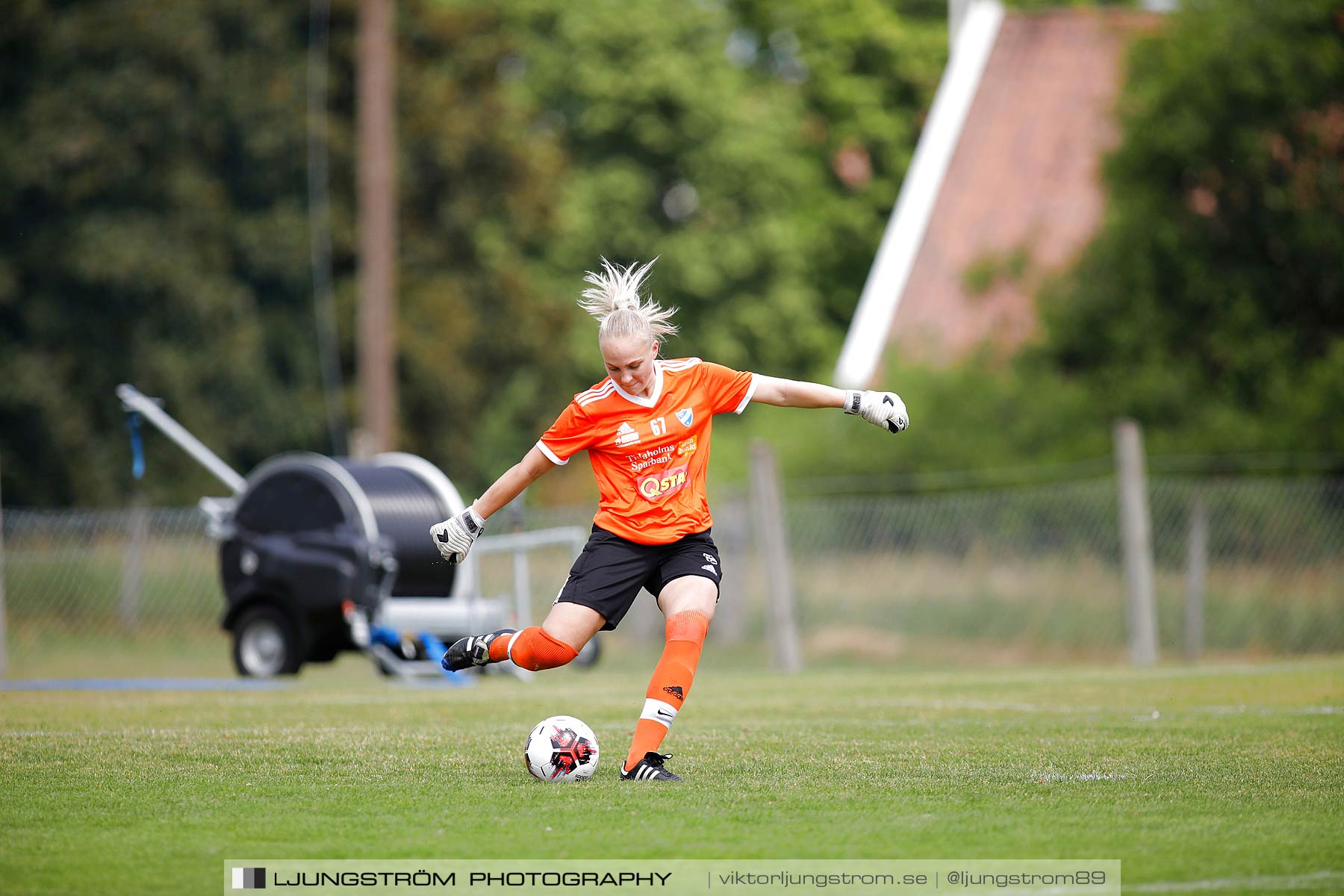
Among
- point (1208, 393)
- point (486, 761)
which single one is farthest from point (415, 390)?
point (486, 761)

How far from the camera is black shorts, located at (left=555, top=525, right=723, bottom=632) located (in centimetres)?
708

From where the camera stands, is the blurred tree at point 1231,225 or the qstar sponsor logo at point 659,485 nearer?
the qstar sponsor logo at point 659,485

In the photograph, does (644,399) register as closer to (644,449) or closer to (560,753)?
(644,449)

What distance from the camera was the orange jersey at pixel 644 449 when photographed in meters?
7.09

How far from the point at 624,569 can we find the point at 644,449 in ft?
1.76

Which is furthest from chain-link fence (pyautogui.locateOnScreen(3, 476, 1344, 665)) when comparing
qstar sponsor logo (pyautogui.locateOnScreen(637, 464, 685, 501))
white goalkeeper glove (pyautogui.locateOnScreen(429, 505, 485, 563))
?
qstar sponsor logo (pyautogui.locateOnScreen(637, 464, 685, 501))

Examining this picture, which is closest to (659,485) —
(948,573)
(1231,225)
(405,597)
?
(405,597)

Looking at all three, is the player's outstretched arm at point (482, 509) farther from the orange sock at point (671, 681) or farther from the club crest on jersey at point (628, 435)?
the orange sock at point (671, 681)

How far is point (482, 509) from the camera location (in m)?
7.23

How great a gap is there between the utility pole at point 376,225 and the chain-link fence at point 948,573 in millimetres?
6489

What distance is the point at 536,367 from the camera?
35344mm

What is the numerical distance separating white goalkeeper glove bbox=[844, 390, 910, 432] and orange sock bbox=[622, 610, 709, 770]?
1219mm

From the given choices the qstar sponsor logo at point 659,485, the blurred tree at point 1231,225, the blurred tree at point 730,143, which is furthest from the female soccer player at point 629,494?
the blurred tree at point 730,143

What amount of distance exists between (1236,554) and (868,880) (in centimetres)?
1353
